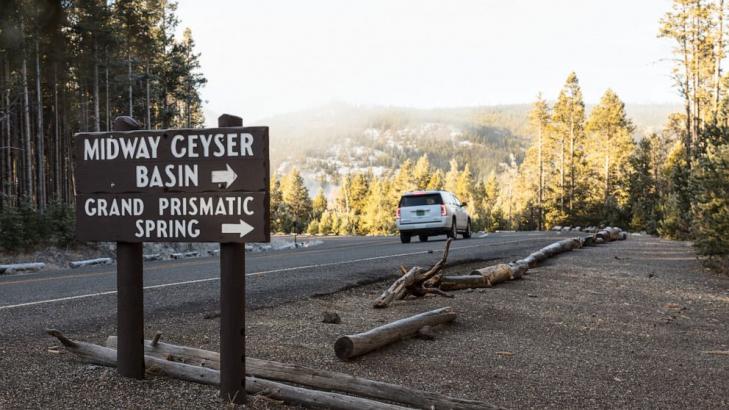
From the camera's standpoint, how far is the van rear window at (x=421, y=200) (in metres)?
22.4

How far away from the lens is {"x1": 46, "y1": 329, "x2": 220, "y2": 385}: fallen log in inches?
170

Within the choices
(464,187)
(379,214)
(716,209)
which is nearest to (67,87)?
(716,209)

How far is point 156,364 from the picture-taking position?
4.53 m

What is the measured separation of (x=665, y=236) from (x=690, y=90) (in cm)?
1409

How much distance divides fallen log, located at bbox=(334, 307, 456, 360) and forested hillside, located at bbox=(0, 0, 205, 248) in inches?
671

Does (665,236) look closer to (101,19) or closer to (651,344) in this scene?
(651,344)

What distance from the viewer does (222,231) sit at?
3.83 m

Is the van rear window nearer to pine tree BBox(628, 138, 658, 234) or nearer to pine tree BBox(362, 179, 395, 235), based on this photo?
pine tree BBox(628, 138, 658, 234)

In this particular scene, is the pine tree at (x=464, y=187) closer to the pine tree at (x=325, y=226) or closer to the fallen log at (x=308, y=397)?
the pine tree at (x=325, y=226)

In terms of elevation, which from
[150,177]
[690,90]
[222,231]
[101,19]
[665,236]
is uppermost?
[101,19]

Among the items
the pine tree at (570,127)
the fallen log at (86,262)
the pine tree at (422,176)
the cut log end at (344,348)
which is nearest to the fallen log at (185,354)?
the cut log end at (344,348)

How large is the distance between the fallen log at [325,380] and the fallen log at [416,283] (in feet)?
12.4

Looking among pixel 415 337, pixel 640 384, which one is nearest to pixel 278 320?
pixel 415 337

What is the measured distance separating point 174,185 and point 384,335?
2.65 metres
